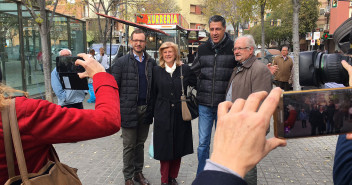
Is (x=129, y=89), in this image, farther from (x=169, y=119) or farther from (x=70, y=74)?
(x=70, y=74)

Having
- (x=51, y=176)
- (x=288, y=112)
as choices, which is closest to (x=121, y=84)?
(x=51, y=176)

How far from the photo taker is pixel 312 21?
4088cm

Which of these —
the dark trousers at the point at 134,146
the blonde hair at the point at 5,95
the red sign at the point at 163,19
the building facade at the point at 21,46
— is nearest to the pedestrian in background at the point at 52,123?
the blonde hair at the point at 5,95

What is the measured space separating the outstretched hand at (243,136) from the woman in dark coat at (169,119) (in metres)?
3.12

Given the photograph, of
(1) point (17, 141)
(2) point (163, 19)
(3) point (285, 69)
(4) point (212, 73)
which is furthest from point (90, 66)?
(2) point (163, 19)

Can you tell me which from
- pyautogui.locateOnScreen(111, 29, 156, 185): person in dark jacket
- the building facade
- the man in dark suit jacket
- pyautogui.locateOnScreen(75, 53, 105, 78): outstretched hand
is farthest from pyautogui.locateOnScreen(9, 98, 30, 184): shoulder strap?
the building facade

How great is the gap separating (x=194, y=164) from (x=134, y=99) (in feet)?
5.47

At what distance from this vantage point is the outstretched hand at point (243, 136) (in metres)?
0.71

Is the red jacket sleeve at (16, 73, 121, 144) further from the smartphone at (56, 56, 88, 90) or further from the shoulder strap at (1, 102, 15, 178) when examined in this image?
the smartphone at (56, 56, 88, 90)

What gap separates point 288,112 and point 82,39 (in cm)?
1393

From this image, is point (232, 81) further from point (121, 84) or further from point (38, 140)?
point (38, 140)

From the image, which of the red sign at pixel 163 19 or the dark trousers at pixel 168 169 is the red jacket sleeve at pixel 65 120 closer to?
the dark trousers at pixel 168 169

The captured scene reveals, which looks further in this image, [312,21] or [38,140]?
[312,21]

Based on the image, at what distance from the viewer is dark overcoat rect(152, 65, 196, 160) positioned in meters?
3.84
